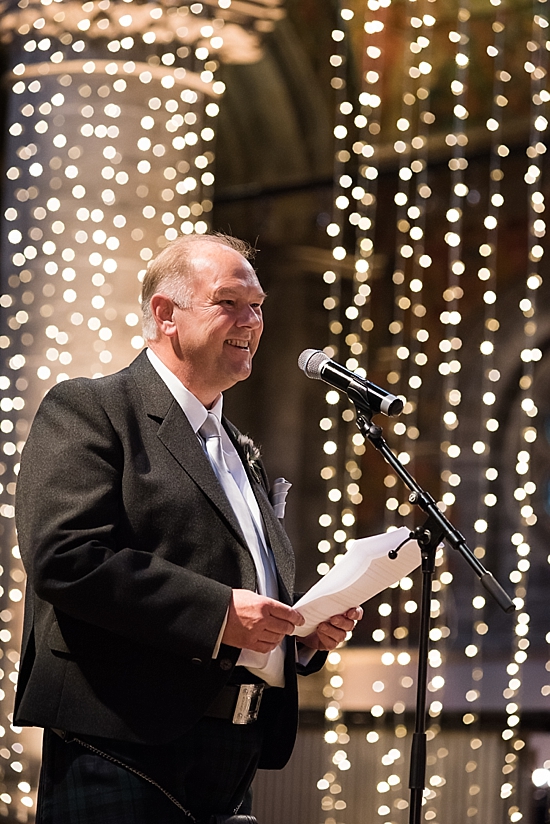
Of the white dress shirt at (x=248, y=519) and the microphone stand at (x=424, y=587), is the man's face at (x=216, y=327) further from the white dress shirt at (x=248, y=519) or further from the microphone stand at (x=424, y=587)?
the microphone stand at (x=424, y=587)

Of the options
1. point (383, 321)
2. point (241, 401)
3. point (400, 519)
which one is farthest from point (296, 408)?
point (400, 519)

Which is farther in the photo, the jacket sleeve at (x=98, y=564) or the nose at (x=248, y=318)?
the nose at (x=248, y=318)

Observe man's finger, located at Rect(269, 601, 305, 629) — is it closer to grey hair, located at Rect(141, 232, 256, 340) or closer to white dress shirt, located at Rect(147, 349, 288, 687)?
white dress shirt, located at Rect(147, 349, 288, 687)

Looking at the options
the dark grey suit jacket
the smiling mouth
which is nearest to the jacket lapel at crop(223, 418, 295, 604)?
the dark grey suit jacket

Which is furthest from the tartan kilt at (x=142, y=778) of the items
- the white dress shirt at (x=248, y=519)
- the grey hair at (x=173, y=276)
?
the grey hair at (x=173, y=276)

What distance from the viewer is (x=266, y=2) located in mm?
6961

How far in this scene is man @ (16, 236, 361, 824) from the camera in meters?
1.87

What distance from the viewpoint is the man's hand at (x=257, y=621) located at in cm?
187

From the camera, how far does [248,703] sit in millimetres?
2061

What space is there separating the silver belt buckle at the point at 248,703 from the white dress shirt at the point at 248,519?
0.03 m

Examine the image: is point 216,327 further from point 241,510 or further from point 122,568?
point 122,568

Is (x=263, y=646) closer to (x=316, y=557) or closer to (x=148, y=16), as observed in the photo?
(x=148, y=16)

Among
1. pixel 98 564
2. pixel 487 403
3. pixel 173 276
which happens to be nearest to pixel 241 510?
pixel 98 564

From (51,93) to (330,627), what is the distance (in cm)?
331
